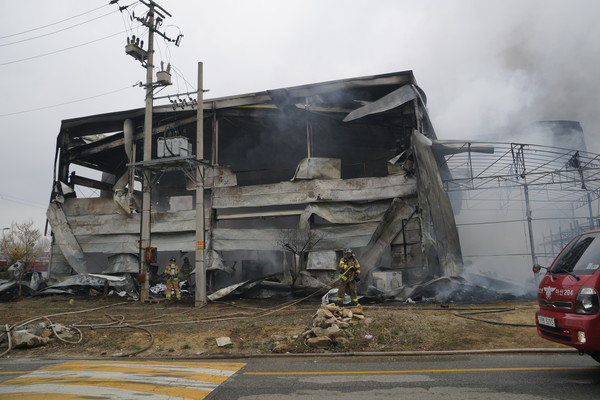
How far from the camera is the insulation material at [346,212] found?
1617 cm

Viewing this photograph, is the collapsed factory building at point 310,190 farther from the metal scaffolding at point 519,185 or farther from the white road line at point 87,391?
the white road line at point 87,391

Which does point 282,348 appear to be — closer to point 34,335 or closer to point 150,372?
point 150,372

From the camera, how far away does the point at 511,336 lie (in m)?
7.84

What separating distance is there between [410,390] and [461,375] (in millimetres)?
1033

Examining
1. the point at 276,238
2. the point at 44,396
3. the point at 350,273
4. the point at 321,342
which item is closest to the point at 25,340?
the point at 44,396

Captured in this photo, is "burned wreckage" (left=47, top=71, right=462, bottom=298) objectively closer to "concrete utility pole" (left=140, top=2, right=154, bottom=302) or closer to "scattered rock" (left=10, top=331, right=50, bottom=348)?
Answer: "concrete utility pole" (left=140, top=2, right=154, bottom=302)

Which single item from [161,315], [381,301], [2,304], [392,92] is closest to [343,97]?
[392,92]

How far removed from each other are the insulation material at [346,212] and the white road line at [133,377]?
10818 mm

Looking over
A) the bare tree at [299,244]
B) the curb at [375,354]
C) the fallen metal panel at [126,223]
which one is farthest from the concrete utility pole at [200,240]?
the curb at [375,354]

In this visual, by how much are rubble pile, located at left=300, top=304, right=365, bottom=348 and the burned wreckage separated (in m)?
5.05

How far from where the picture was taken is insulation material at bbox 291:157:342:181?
16781mm

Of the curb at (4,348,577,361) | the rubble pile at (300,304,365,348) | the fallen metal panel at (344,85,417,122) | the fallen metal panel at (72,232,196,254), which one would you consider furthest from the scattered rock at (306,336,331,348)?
the fallen metal panel at (72,232,196,254)

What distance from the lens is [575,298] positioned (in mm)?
4566

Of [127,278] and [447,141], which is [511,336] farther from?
[127,278]
